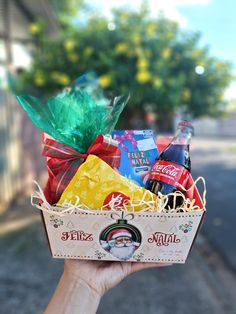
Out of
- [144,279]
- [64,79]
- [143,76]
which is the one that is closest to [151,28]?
[143,76]

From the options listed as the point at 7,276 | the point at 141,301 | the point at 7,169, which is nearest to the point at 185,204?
the point at 141,301

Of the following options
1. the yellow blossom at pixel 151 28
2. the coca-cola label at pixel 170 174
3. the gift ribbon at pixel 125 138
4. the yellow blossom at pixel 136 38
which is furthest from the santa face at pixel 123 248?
the yellow blossom at pixel 151 28

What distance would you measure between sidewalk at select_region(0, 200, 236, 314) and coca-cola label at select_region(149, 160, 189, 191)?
82.6 inches

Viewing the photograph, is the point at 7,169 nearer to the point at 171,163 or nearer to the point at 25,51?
the point at 25,51

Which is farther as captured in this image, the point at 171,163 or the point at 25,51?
the point at 25,51

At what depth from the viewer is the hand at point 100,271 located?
1.27 metres

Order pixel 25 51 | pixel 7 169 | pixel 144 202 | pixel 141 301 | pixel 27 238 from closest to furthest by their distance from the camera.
A: 1. pixel 144 202
2. pixel 141 301
3. pixel 27 238
4. pixel 7 169
5. pixel 25 51

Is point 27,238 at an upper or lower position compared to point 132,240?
lower

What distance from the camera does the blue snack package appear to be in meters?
1.29

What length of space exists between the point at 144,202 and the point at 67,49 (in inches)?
152

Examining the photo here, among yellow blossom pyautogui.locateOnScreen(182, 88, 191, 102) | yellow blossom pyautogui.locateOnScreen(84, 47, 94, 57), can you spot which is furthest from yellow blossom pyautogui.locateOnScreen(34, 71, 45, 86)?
yellow blossom pyautogui.locateOnScreen(182, 88, 191, 102)

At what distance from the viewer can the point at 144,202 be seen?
1.13m

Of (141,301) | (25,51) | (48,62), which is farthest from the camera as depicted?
(25,51)

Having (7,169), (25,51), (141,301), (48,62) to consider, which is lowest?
(141,301)
